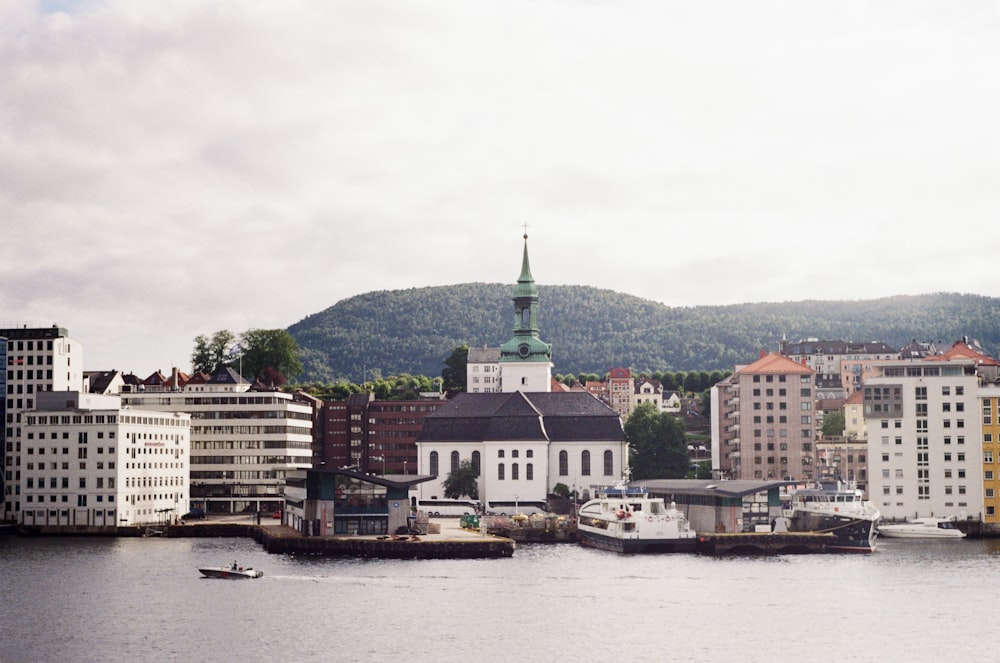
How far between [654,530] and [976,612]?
141 ft

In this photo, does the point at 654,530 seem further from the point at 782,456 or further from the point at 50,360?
the point at 50,360

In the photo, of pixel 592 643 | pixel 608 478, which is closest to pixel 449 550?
pixel 592 643

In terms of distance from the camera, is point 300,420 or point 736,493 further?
point 300,420

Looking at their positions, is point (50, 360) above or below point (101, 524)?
above

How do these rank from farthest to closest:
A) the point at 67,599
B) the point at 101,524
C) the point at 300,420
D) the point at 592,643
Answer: the point at 300,420 → the point at 101,524 → the point at 67,599 → the point at 592,643

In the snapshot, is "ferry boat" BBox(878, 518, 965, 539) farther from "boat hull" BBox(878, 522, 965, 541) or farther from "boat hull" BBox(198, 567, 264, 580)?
"boat hull" BBox(198, 567, 264, 580)

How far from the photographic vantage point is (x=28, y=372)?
180375 millimetres

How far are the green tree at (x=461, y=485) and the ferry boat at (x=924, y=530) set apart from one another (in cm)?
5178

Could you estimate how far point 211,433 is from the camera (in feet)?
607

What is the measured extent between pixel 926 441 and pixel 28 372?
108 m

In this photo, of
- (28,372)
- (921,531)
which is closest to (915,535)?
(921,531)

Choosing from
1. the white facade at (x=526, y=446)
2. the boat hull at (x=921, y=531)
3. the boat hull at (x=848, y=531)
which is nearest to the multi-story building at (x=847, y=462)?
the white facade at (x=526, y=446)

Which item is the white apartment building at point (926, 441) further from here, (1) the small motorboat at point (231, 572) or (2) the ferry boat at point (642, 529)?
(1) the small motorboat at point (231, 572)

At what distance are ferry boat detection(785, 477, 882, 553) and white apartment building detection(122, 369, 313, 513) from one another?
2761 inches
